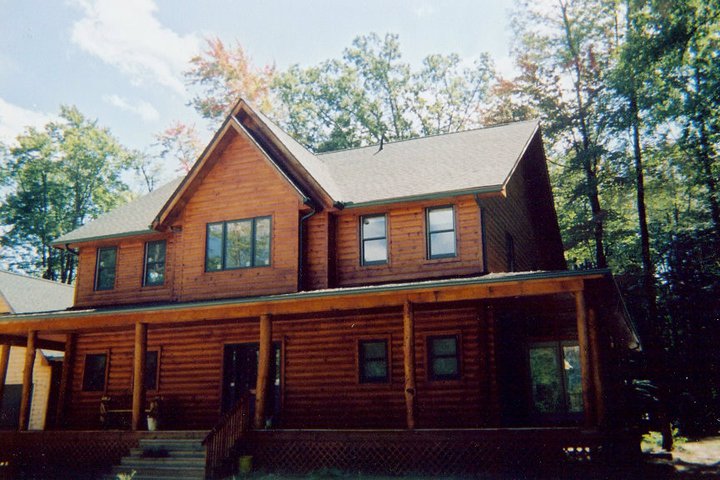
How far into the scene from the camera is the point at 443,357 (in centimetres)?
1513

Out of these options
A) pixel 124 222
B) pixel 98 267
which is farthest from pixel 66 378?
pixel 124 222

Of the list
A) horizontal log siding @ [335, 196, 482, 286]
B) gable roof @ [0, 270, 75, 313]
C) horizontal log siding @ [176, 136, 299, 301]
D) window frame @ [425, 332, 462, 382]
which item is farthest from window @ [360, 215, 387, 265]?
gable roof @ [0, 270, 75, 313]

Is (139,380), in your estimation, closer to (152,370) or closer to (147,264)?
(152,370)

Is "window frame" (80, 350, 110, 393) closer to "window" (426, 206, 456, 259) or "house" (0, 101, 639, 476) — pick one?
"house" (0, 101, 639, 476)

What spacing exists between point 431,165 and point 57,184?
119 ft

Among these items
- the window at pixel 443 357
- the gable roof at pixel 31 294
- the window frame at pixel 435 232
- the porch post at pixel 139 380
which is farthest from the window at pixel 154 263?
the window at pixel 443 357

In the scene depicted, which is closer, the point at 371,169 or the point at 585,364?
the point at 585,364

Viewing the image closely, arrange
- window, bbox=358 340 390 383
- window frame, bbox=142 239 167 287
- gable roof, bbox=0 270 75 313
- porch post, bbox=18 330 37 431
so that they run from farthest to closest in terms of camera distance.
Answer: gable roof, bbox=0 270 75 313
window frame, bbox=142 239 167 287
porch post, bbox=18 330 37 431
window, bbox=358 340 390 383

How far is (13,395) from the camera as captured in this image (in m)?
24.3

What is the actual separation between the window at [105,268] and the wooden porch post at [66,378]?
6.16ft

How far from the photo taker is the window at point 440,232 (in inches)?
620

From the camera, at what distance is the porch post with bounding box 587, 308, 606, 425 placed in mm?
11031

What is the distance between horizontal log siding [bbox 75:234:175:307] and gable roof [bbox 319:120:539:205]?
6.14 m

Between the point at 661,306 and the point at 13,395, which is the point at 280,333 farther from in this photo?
the point at 661,306
